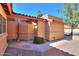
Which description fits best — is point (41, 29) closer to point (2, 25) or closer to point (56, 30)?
point (56, 30)

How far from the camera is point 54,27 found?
4.23 meters

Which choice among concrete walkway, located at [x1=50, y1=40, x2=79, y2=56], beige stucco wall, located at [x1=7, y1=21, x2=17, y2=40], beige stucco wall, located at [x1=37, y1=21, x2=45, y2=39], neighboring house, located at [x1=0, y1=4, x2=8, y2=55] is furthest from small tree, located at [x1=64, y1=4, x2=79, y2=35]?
neighboring house, located at [x1=0, y1=4, x2=8, y2=55]

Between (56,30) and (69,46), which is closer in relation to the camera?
(69,46)

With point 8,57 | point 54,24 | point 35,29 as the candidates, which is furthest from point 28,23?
point 8,57

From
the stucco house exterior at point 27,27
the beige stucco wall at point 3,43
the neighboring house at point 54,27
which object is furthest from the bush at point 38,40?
the beige stucco wall at point 3,43

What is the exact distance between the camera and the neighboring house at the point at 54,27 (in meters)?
4.11

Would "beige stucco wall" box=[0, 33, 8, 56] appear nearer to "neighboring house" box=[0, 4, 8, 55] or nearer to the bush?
"neighboring house" box=[0, 4, 8, 55]

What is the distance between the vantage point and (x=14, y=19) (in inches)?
161

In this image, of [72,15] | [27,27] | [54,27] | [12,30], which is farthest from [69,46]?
[12,30]

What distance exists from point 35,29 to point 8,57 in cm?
94

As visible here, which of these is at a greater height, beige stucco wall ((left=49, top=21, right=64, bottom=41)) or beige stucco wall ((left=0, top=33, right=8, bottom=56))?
beige stucco wall ((left=49, top=21, right=64, bottom=41))

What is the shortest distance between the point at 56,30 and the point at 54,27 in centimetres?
9

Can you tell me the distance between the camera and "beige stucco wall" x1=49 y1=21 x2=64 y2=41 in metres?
4.14

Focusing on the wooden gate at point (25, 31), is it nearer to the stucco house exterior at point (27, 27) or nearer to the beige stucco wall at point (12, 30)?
the stucco house exterior at point (27, 27)
